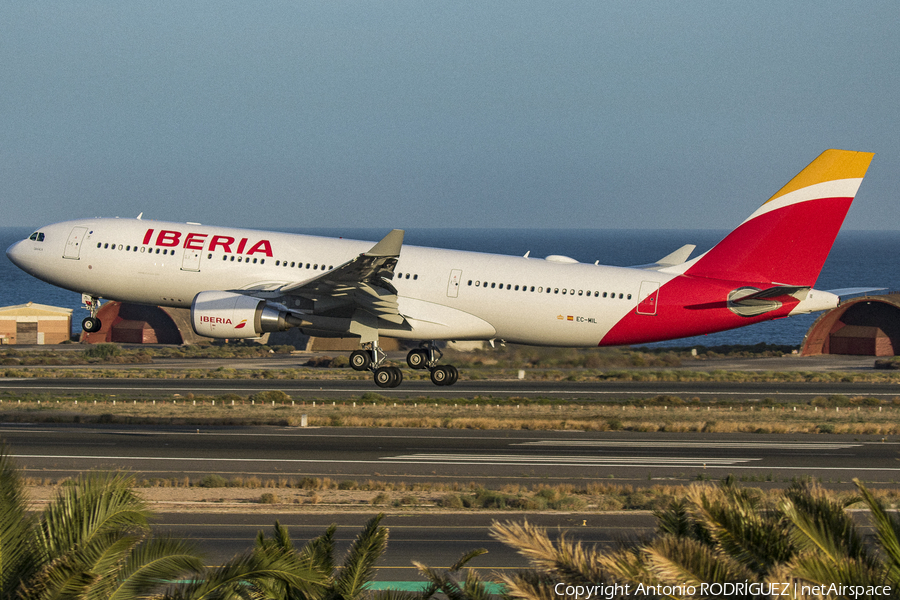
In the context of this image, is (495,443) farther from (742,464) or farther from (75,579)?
(75,579)

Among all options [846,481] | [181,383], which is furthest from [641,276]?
[181,383]

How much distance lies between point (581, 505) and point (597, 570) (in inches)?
712

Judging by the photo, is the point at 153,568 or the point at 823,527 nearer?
the point at 823,527

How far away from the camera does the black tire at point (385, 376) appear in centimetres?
3947

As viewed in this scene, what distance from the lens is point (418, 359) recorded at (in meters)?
41.2

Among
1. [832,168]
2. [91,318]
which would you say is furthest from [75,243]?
[832,168]

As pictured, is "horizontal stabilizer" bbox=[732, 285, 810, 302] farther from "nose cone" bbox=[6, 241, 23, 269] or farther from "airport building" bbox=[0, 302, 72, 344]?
"airport building" bbox=[0, 302, 72, 344]

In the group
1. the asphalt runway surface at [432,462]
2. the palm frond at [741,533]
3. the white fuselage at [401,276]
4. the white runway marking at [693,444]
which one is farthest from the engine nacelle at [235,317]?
the palm frond at [741,533]

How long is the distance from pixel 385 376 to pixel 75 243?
14761 mm

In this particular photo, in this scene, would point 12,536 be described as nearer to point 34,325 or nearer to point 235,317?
point 235,317

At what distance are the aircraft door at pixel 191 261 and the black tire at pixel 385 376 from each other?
857 cm

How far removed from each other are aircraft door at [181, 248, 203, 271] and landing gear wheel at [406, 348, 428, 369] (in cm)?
946

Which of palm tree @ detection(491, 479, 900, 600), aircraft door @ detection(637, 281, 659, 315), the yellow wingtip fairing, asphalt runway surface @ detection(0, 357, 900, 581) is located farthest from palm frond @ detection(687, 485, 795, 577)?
the yellow wingtip fairing

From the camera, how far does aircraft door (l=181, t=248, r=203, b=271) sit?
40375mm
